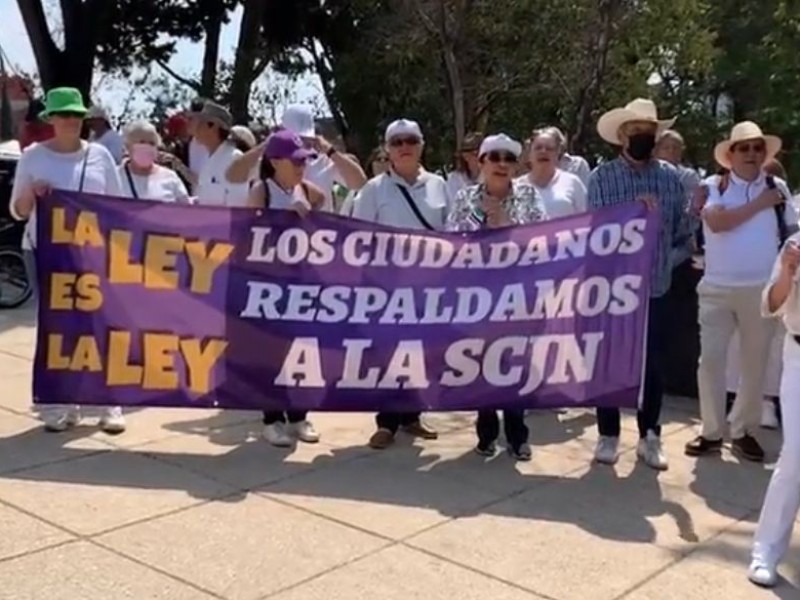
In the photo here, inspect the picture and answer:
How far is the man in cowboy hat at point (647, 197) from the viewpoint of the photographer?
5.56m

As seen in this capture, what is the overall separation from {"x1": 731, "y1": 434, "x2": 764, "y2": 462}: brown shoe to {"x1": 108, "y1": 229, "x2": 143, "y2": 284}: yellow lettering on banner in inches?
132

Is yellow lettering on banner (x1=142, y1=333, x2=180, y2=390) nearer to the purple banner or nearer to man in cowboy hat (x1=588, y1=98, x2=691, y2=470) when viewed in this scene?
the purple banner

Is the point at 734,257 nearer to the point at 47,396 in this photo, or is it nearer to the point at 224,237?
the point at 224,237

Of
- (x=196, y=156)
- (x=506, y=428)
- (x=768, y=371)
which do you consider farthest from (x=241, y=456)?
(x=196, y=156)

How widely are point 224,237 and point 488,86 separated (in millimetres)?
10077

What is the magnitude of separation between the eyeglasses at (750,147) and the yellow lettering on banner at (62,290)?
3.48 meters

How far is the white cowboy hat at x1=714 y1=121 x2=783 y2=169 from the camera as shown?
554cm

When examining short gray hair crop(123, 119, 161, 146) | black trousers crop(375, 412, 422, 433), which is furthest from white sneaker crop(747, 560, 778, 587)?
short gray hair crop(123, 119, 161, 146)

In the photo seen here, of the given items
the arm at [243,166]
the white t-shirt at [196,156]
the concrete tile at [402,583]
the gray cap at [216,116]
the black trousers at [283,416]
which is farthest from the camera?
the white t-shirt at [196,156]

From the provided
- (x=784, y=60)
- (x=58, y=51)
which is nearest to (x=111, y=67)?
(x=58, y=51)

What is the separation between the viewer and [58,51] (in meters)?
19.1

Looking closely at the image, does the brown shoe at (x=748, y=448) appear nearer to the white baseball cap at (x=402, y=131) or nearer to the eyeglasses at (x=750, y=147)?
the eyeglasses at (x=750, y=147)

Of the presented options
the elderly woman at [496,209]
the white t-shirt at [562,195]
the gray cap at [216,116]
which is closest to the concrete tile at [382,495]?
the elderly woman at [496,209]

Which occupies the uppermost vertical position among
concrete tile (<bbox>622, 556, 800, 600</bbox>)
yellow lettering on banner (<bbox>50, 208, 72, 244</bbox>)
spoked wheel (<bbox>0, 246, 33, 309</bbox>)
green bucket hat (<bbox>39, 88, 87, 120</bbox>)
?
green bucket hat (<bbox>39, 88, 87, 120</bbox>)
